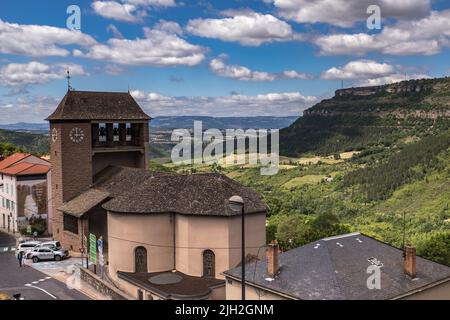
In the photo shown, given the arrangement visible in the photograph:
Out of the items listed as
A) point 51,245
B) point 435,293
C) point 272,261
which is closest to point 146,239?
point 272,261

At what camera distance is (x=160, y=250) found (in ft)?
115

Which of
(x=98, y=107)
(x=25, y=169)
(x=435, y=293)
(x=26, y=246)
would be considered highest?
(x=98, y=107)

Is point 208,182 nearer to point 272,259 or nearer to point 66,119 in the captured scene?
point 272,259

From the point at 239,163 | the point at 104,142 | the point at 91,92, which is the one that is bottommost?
the point at 239,163

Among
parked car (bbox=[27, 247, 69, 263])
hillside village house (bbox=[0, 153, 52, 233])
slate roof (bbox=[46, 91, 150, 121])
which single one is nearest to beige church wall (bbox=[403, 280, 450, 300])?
parked car (bbox=[27, 247, 69, 263])

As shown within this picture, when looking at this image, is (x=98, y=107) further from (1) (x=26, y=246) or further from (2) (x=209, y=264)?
(2) (x=209, y=264)

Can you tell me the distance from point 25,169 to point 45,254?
1718cm

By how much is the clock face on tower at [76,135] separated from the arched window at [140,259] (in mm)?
15746

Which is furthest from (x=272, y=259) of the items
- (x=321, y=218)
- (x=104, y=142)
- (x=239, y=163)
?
(x=239, y=163)

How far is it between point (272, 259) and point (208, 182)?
10.7 metres

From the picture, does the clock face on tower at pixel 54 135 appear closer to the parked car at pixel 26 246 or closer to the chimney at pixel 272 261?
the parked car at pixel 26 246

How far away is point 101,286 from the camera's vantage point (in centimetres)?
3269

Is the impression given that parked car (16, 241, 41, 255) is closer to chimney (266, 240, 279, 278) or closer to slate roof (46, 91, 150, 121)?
slate roof (46, 91, 150, 121)

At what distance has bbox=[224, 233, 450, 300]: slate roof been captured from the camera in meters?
24.6
